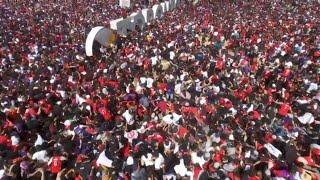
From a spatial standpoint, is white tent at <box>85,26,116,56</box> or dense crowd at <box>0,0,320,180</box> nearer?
dense crowd at <box>0,0,320,180</box>

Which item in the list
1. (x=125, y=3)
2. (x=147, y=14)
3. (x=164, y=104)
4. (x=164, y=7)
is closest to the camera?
(x=164, y=104)


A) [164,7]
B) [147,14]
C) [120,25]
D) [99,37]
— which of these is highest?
[99,37]

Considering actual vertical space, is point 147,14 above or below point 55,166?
below

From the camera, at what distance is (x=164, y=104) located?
12.6 m

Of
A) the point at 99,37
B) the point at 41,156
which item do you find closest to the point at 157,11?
the point at 99,37

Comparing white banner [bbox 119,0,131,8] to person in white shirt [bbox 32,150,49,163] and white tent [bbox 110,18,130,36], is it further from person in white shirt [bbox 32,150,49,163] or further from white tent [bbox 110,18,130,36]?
person in white shirt [bbox 32,150,49,163]

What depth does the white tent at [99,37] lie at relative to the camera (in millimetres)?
19953

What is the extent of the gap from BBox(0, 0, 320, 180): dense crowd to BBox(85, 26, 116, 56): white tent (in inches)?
18.9

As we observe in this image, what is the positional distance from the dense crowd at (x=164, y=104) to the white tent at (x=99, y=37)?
48 centimetres

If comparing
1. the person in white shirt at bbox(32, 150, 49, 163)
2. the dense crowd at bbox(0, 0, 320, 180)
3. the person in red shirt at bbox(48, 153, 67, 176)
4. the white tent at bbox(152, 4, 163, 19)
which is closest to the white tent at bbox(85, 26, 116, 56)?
the dense crowd at bbox(0, 0, 320, 180)

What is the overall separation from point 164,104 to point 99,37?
9.31m

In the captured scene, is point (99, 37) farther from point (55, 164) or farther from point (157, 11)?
point (55, 164)

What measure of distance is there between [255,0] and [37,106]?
2647 cm

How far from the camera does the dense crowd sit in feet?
30.9
